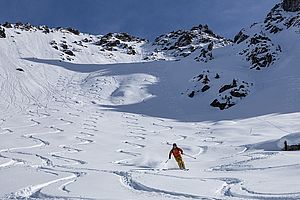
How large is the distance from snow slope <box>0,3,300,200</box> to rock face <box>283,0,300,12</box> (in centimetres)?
472

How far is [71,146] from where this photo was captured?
60.8 feet

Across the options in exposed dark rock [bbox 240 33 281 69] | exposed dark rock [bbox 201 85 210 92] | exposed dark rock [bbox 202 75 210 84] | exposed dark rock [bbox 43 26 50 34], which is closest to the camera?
exposed dark rock [bbox 201 85 210 92]

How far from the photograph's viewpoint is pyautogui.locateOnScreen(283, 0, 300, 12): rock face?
177 feet

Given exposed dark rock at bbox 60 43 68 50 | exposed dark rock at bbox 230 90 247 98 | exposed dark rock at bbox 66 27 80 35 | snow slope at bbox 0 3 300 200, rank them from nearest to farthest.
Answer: snow slope at bbox 0 3 300 200, exposed dark rock at bbox 230 90 247 98, exposed dark rock at bbox 60 43 68 50, exposed dark rock at bbox 66 27 80 35

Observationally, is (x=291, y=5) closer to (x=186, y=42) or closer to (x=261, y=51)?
(x=261, y=51)

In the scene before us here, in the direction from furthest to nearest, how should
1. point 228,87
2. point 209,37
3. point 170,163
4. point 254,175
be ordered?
point 209,37 < point 228,87 < point 170,163 < point 254,175

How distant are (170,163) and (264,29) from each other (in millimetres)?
41275

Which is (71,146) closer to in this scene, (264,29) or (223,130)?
(223,130)

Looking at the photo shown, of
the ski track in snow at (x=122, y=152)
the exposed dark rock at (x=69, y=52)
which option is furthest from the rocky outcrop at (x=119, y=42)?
the ski track in snow at (x=122, y=152)

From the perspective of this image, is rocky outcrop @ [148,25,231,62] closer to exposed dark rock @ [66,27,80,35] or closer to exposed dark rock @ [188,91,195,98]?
exposed dark rock @ [66,27,80,35]

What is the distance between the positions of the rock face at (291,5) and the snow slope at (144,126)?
4718 millimetres

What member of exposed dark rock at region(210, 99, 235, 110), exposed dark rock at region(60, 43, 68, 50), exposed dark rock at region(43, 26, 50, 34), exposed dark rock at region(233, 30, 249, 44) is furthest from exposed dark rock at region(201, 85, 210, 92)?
exposed dark rock at region(43, 26, 50, 34)

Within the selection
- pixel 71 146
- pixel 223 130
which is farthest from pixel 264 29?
pixel 71 146

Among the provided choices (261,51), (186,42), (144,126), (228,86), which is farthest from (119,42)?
(144,126)
